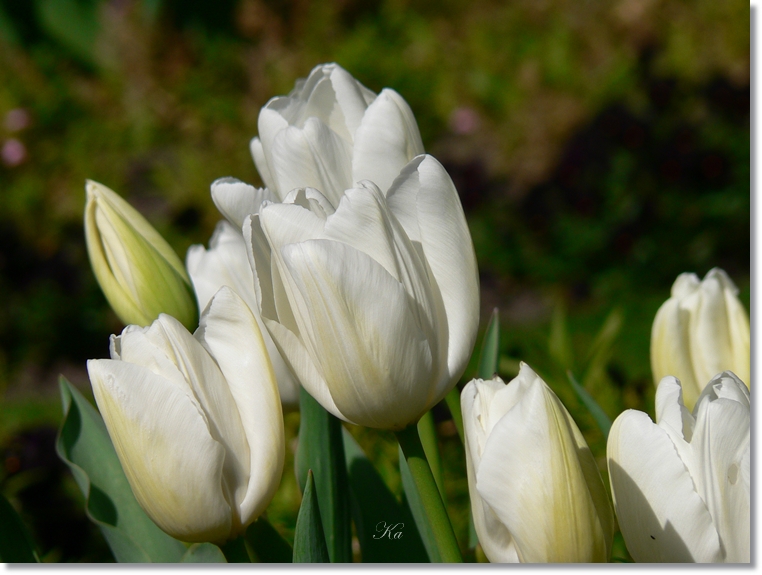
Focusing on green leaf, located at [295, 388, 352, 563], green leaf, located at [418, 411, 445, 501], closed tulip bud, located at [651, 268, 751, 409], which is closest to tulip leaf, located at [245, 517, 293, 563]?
green leaf, located at [295, 388, 352, 563]

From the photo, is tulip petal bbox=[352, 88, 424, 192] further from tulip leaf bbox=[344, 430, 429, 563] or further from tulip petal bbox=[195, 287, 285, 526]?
tulip leaf bbox=[344, 430, 429, 563]

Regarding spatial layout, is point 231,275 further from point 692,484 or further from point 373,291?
Result: point 692,484

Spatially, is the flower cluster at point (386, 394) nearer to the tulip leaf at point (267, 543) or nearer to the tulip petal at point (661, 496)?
the tulip petal at point (661, 496)

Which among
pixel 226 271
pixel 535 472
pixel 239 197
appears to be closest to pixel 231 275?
pixel 226 271

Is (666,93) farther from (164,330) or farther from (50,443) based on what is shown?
(164,330)

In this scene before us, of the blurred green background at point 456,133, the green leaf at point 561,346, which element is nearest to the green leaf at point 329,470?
the green leaf at point 561,346

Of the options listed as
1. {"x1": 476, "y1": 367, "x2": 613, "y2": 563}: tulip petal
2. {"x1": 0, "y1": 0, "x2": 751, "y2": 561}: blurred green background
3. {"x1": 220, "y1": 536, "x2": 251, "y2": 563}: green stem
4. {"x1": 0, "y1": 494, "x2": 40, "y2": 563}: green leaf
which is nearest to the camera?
{"x1": 476, "y1": 367, "x2": 613, "y2": 563}: tulip petal
